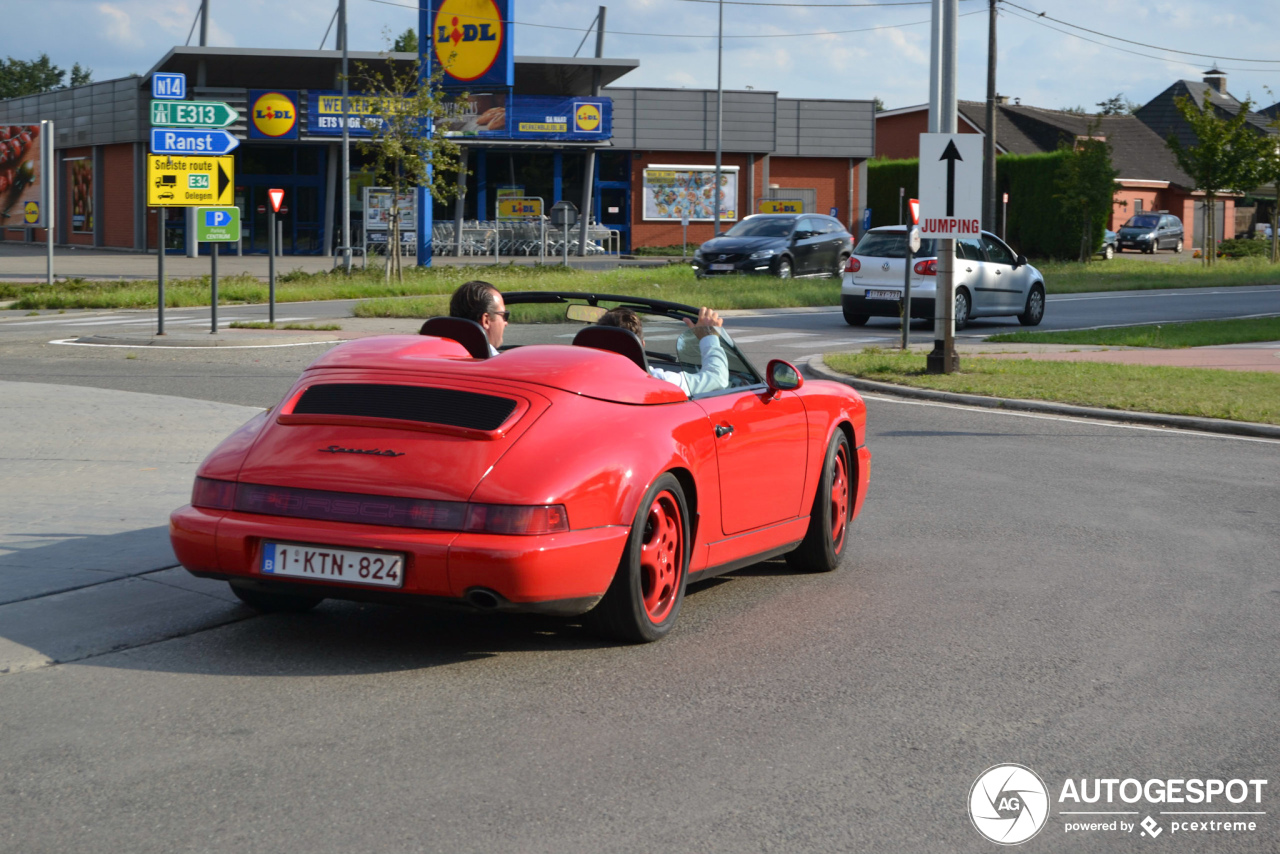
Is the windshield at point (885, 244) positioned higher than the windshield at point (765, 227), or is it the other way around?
the windshield at point (765, 227)

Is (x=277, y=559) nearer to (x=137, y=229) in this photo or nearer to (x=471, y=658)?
(x=471, y=658)

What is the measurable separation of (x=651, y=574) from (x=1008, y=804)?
74.4 inches

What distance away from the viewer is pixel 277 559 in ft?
16.5

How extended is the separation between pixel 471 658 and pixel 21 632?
1.69 meters

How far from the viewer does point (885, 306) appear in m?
22.6

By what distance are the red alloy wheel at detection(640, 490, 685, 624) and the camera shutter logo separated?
5.43ft

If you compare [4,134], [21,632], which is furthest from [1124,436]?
[4,134]

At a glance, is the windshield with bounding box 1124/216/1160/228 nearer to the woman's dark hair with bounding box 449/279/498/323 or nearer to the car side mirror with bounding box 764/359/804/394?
the car side mirror with bounding box 764/359/804/394

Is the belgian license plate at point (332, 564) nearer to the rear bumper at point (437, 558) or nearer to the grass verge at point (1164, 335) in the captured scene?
the rear bumper at point (437, 558)

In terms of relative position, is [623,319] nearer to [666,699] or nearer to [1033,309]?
[666,699]

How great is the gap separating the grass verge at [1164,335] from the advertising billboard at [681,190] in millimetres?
38581

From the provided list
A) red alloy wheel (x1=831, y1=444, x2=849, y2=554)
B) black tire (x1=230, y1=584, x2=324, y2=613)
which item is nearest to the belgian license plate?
black tire (x1=230, y1=584, x2=324, y2=613)

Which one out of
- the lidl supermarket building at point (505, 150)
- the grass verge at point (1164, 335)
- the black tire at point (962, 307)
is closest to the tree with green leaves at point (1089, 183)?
the lidl supermarket building at point (505, 150)

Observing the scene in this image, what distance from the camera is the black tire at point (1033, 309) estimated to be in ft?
81.4
